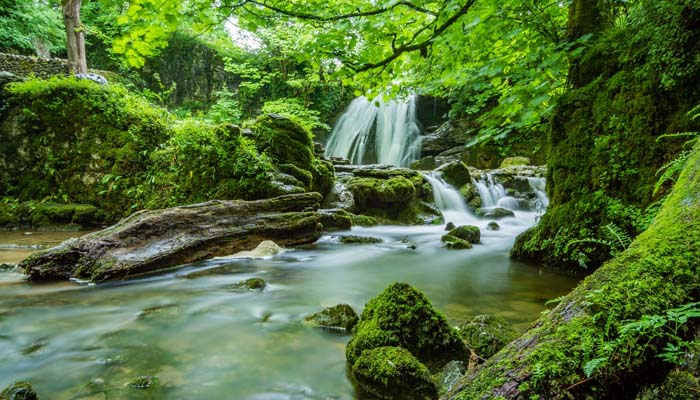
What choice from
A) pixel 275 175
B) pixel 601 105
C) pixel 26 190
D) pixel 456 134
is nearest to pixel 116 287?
pixel 275 175

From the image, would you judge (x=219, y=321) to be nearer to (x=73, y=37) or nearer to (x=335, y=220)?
(x=335, y=220)

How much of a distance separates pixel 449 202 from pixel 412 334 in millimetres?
10418

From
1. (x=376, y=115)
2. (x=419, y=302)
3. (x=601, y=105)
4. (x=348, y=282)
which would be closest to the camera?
(x=419, y=302)

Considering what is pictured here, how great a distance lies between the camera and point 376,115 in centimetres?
2238

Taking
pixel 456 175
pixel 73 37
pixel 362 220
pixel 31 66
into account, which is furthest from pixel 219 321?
pixel 73 37

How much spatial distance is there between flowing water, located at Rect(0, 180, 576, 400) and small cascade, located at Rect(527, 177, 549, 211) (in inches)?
283

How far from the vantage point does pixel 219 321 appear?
132 inches

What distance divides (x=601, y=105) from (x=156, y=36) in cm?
526

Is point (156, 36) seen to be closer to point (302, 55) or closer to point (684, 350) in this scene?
point (302, 55)

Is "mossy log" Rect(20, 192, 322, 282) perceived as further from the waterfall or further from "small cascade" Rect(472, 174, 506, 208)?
the waterfall

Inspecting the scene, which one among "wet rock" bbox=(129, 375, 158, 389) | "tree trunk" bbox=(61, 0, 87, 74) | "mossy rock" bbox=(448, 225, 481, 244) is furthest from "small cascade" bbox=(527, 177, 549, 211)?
"tree trunk" bbox=(61, 0, 87, 74)

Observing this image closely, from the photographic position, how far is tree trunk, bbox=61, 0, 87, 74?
1516cm

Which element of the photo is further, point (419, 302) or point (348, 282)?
point (348, 282)

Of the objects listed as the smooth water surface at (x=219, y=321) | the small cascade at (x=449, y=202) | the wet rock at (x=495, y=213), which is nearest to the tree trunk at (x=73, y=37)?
the smooth water surface at (x=219, y=321)
